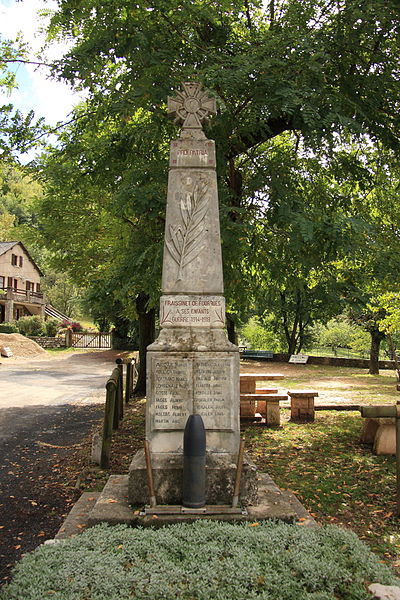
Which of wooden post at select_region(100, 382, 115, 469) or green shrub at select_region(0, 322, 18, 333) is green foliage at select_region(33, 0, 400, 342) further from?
green shrub at select_region(0, 322, 18, 333)

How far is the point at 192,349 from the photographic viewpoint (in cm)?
513

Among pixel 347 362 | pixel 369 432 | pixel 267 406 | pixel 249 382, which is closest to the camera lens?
pixel 369 432

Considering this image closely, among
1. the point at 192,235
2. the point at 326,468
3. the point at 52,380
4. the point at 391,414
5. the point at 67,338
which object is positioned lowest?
the point at 52,380

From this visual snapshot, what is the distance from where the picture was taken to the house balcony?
4953 centimetres

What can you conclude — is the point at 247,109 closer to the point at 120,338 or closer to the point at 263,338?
the point at 263,338

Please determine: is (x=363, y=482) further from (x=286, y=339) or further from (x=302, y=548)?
(x=286, y=339)

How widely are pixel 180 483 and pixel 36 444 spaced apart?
212 inches

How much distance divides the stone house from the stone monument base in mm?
47885

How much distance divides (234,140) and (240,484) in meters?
6.82

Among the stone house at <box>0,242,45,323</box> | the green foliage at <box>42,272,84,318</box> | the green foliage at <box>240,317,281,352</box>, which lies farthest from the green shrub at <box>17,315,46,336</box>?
the green foliage at <box>240,317,281,352</box>

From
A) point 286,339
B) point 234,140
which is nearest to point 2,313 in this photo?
point 286,339

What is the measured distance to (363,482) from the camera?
6805 mm

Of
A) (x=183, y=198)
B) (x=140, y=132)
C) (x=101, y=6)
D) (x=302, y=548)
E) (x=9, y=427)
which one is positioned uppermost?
(x=101, y=6)

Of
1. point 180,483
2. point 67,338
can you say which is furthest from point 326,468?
point 67,338
